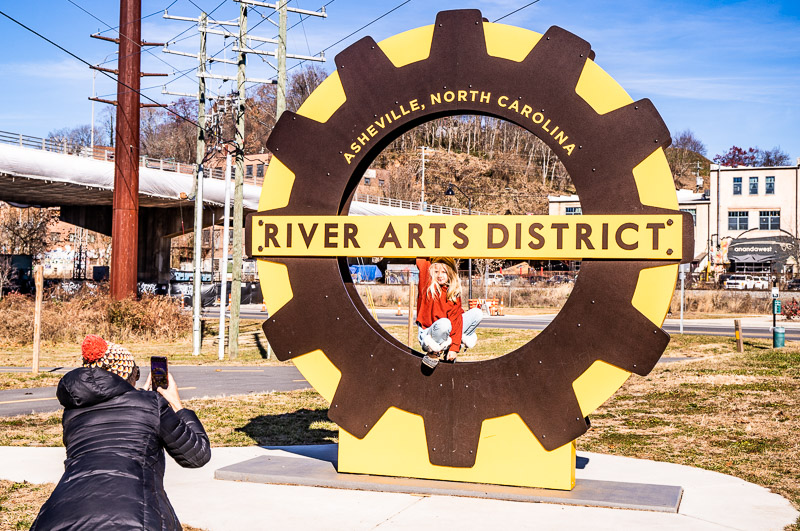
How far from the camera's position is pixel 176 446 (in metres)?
3.79

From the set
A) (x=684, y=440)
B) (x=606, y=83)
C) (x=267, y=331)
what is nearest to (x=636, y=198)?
(x=606, y=83)

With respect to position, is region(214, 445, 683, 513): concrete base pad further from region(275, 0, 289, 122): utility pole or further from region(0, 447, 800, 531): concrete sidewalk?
region(275, 0, 289, 122): utility pole

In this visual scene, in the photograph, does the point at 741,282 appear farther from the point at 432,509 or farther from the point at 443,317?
the point at 432,509

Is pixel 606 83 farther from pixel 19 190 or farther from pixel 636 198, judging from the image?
pixel 19 190

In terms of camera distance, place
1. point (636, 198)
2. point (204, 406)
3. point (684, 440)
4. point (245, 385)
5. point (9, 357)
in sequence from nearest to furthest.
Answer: point (636, 198), point (684, 440), point (204, 406), point (245, 385), point (9, 357)

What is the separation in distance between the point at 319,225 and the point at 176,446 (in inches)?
174

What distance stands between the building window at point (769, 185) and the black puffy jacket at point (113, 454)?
239 feet

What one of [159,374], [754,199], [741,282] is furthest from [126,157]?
[754,199]

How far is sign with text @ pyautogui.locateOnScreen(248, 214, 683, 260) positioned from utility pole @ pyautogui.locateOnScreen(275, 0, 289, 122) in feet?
44.5

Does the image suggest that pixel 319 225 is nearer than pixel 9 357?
Yes

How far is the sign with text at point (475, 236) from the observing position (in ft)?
23.3

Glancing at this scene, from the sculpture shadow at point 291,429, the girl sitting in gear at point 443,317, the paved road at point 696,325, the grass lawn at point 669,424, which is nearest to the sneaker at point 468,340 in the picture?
the girl sitting in gear at point 443,317

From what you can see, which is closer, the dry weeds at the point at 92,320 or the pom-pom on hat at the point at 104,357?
the pom-pom on hat at the point at 104,357

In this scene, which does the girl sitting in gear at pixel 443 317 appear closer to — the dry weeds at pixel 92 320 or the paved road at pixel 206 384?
the paved road at pixel 206 384
